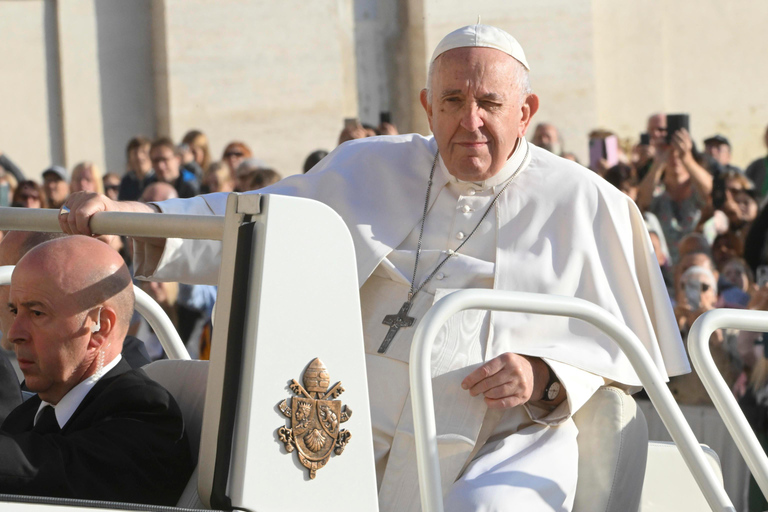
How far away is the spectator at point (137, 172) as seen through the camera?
30.2 feet

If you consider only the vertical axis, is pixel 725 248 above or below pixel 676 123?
below

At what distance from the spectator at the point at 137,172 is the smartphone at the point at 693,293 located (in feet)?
14.4

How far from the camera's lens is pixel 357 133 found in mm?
8109

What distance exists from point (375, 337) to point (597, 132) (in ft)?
22.0

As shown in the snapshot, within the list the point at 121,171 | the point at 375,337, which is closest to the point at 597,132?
the point at 121,171

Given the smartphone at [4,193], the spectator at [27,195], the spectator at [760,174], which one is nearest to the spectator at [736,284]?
the spectator at [760,174]

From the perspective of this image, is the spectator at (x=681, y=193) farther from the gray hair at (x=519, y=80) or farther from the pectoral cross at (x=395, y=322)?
the pectoral cross at (x=395, y=322)

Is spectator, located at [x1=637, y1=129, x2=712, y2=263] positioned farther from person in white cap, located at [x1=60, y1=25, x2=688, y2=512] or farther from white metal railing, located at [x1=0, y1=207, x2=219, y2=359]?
white metal railing, located at [x1=0, y1=207, x2=219, y2=359]

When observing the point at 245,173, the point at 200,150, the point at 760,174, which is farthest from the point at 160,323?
the point at 200,150

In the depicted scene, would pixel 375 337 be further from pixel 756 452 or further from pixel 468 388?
pixel 756 452

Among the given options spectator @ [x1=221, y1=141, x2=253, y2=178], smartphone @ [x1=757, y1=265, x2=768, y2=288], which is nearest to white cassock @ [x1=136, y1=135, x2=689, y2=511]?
smartphone @ [x1=757, y1=265, x2=768, y2=288]

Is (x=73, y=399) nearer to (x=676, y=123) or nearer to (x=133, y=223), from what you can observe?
(x=133, y=223)

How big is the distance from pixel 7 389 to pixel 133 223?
0.73m

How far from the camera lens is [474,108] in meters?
3.56
